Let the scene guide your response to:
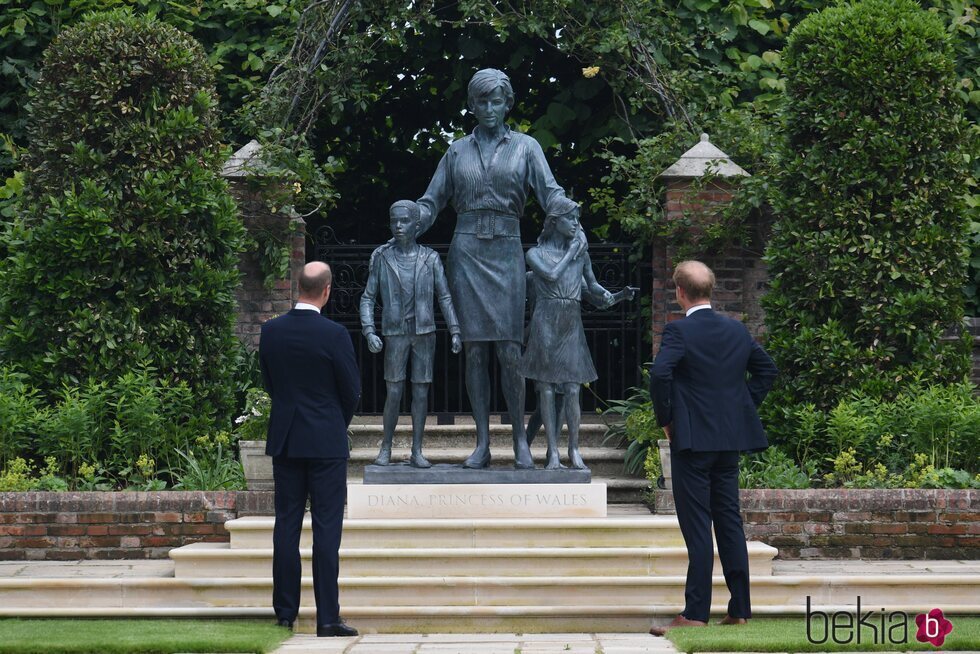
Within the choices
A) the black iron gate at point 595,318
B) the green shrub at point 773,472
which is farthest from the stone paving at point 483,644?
the black iron gate at point 595,318

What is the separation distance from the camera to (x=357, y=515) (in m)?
7.70

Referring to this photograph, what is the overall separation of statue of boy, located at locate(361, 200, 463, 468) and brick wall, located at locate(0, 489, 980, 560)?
3.34ft

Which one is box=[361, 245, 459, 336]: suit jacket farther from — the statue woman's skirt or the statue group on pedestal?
the statue woman's skirt

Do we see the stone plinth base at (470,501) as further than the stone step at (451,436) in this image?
No

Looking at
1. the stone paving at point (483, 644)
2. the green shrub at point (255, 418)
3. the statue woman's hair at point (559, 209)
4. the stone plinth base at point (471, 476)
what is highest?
the statue woman's hair at point (559, 209)

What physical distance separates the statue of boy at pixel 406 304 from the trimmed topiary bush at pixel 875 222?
2577 mm

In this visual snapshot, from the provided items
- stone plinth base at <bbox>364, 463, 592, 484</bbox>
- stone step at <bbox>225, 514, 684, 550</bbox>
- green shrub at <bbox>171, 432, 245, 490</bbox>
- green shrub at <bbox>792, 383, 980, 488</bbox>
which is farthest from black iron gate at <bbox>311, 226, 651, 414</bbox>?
stone step at <bbox>225, 514, 684, 550</bbox>

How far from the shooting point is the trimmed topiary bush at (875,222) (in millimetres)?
8922

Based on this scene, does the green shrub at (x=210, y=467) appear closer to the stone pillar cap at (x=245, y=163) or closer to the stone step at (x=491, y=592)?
the stone step at (x=491, y=592)

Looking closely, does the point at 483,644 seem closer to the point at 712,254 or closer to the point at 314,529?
the point at 314,529

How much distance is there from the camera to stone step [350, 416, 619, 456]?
9.80 meters

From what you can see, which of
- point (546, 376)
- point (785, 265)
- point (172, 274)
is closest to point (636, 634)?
point (546, 376)

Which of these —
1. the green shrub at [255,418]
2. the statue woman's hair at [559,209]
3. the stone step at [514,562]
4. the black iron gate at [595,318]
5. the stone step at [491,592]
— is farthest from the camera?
the black iron gate at [595,318]

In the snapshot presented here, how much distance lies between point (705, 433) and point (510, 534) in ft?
6.33
